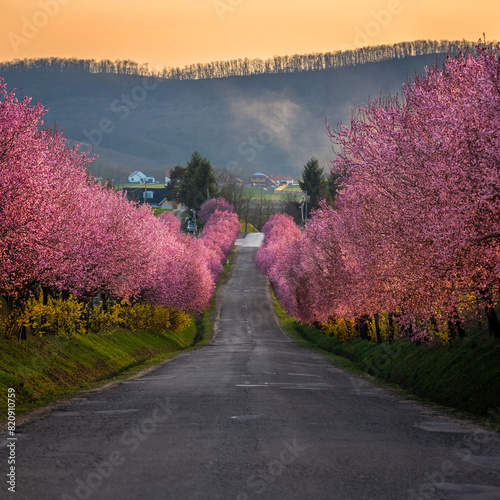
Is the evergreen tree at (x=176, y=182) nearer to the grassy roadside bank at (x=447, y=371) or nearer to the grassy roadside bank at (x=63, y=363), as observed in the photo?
the grassy roadside bank at (x=63, y=363)

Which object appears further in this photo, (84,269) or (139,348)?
(139,348)

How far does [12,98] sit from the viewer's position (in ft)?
80.3

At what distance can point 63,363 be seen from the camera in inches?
1119

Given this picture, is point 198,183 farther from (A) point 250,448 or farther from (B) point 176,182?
(A) point 250,448

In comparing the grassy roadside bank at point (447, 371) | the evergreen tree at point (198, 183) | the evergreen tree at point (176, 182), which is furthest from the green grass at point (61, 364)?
the evergreen tree at point (176, 182)

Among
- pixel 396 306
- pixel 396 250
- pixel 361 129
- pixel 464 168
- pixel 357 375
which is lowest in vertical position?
pixel 357 375

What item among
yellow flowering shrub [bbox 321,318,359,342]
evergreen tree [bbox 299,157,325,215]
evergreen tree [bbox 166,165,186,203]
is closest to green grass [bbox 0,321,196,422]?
yellow flowering shrub [bbox 321,318,359,342]

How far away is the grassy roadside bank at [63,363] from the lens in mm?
21859

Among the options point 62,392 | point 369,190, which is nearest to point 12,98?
point 62,392

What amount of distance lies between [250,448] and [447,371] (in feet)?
44.9

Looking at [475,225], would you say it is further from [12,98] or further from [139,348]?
[139,348]

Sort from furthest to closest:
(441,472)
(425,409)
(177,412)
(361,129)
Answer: (361,129) → (425,409) → (177,412) → (441,472)

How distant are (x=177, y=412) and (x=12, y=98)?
13.0m

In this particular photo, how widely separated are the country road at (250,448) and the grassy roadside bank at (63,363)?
1915 mm
